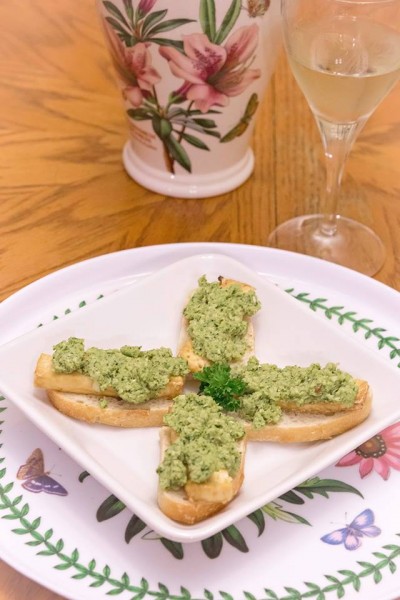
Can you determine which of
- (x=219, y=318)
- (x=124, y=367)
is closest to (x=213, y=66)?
(x=219, y=318)

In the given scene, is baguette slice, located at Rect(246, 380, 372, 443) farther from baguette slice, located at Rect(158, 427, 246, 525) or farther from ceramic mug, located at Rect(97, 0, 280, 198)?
ceramic mug, located at Rect(97, 0, 280, 198)

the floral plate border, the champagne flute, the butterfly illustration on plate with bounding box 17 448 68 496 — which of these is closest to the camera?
the floral plate border

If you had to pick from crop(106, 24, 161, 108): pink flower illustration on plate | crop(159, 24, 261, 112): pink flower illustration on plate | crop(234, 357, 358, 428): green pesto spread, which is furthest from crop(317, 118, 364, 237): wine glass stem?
crop(234, 357, 358, 428): green pesto spread

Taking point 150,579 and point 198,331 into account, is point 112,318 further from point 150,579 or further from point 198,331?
point 150,579

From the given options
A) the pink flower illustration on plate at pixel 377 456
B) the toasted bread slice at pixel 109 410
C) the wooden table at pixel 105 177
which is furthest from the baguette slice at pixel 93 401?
the wooden table at pixel 105 177

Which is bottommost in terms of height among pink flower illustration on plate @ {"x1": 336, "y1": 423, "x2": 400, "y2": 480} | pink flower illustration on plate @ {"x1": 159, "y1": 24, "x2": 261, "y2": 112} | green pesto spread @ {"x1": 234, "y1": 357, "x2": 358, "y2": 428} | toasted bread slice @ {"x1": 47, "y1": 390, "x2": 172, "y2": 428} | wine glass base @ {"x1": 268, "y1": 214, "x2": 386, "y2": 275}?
wine glass base @ {"x1": 268, "y1": 214, "x2": 386, "y2": 275}

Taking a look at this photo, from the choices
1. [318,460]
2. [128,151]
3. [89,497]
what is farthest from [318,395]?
[128,151]

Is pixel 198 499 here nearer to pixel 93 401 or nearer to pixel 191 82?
pixel 93 401

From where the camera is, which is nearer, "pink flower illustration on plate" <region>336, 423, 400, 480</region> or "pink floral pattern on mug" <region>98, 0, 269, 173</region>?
"pink flower illustration on plate" <region>336, 423, 400, 480</region>
